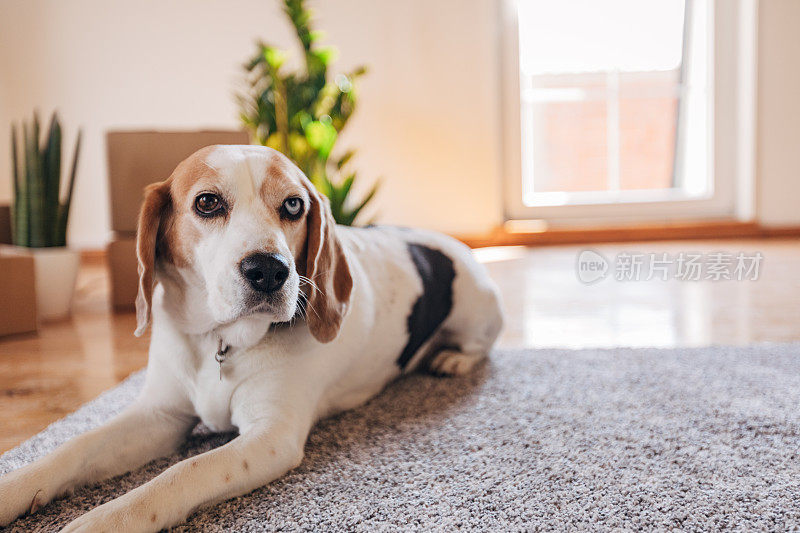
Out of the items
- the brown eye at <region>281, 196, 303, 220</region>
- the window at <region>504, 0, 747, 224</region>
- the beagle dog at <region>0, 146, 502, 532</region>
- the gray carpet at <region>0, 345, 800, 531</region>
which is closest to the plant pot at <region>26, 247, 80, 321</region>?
the gray carpet at <region>0, 345, 800, 531</region>

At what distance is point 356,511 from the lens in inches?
44.4

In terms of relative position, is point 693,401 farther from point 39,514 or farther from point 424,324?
point 39,514

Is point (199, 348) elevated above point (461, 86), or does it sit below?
below

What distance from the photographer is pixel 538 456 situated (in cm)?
135

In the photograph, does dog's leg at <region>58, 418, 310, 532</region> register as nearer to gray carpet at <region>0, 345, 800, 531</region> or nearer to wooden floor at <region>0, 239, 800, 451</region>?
gray carpet at <region>0, 345, 800, 531</region>

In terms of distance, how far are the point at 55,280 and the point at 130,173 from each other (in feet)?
1.91

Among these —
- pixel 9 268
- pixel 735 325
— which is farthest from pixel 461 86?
pixel 9 268

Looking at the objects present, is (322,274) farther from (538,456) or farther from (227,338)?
(538,456)

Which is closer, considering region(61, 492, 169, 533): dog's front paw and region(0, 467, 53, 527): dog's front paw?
region(61, 492, 169, 533): dog's front paw

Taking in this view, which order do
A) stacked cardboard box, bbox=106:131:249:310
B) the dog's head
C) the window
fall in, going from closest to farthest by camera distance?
the dog's head < stacked cardboard box, bbox=106:131:249:310 < the window

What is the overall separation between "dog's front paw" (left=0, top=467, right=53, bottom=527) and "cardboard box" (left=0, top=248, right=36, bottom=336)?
1664 mm

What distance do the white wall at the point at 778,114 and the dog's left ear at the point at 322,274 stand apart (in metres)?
5.10

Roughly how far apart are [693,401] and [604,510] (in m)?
0.68

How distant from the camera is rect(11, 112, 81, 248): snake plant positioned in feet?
9.79
